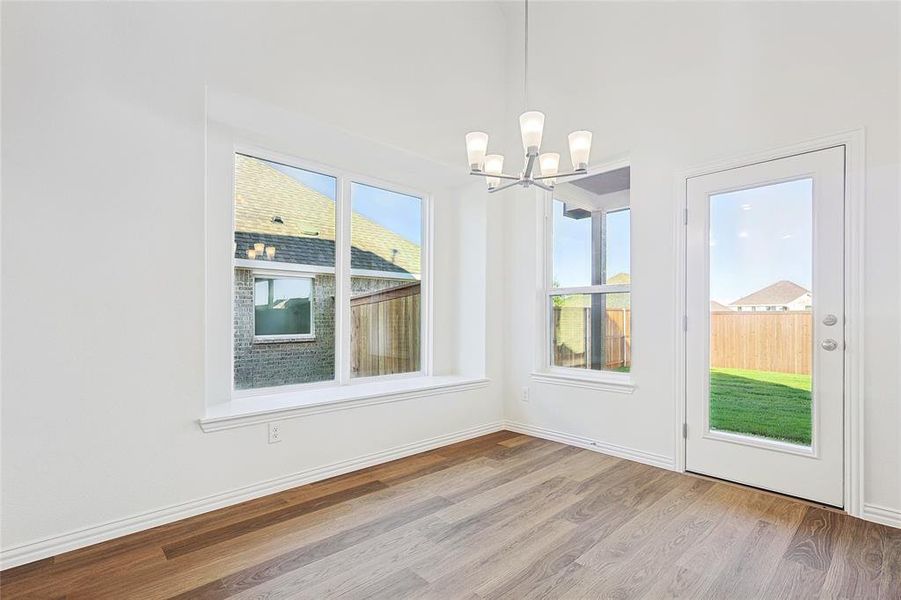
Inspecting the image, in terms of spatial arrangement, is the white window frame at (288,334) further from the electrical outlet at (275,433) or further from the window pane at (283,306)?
the electrical outlet at (275,433)

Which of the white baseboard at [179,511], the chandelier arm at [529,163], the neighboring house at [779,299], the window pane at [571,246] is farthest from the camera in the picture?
the window pane at [571,246]

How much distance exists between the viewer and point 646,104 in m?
3.36

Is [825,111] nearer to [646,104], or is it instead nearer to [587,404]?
[646,104]

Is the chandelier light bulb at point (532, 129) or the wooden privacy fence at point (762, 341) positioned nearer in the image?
the chandelier light bulb at point (532, 129)

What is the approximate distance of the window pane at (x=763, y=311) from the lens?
2686mm

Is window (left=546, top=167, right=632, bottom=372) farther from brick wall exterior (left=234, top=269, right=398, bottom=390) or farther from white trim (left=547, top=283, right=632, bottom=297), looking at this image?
brick wall exterior (left=234, top=269, right=398, bottom=390)

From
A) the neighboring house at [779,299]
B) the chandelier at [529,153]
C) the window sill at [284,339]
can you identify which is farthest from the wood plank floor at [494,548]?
the chandelier at [529,153]

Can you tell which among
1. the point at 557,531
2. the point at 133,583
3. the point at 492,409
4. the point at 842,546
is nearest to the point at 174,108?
the point at 133,583

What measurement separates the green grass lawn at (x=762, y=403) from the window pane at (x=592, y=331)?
26.9 inches

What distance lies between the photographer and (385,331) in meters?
4.01

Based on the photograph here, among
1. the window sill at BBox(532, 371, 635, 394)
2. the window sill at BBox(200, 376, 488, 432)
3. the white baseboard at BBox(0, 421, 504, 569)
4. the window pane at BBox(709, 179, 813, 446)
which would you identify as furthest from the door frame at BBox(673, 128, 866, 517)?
the white baseboard at BBox(0, 421, 504, 569)

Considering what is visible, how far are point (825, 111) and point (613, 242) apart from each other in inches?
59.2

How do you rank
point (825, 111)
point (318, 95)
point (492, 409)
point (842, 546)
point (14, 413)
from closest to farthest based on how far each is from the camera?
1. point (14, 413)
2. point (842, 546)
3. point (825, 111)
4. point (318, 95)
5. point (492, 409)

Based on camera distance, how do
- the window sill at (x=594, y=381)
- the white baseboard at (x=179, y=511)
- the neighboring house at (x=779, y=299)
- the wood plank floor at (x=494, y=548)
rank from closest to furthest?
the wood plank floor at (x=494, y=548)
the white baseboard at (x=179, y=511)
the neighboring house at (x=779, y=299)
the window sill at (x=594, y=381)
